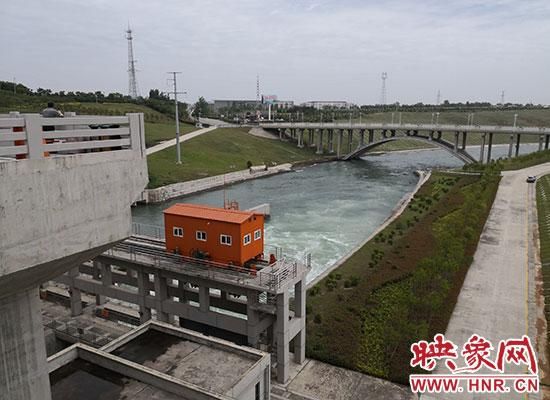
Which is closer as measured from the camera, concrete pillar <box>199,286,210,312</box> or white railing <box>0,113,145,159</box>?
white railing <box>0,113,145,159</box>

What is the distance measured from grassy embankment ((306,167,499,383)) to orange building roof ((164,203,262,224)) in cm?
618

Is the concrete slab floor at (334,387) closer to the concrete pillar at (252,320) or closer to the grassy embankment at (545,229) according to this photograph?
the concrete pillar at (252,320)

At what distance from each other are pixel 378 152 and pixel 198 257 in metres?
93.4

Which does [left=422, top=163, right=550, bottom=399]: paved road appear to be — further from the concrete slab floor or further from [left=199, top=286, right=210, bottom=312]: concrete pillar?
[left=199, top=286, right=210, bottom=312]: concrete pillar

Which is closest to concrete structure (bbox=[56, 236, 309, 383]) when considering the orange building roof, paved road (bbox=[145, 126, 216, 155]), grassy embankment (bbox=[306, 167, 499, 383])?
the orange building roof

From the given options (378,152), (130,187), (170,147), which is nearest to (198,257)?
(130,187)

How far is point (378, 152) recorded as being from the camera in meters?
105

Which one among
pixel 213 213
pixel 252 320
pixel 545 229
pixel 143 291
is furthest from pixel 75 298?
pixel 545 229

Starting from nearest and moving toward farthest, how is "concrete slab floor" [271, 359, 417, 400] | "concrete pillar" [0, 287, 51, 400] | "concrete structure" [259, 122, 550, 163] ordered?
"concrete pillar" [0, 287, 51, 400]
"concrete slab floor" [271, 359, 417, 400]
"concrete structure" [259, 122, 550, 163]

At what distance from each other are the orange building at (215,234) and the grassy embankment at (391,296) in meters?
5.18

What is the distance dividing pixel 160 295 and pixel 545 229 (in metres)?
29.9

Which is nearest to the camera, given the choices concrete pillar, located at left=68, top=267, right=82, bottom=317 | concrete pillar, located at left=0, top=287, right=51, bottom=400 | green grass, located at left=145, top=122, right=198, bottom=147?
concrete pillar, located at left=0, top=287, right=51, bottom=400

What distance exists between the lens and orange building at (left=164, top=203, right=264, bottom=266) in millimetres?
15766

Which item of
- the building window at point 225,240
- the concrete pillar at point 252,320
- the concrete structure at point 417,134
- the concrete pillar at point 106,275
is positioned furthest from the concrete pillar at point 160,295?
the concrete structure at point 417,134
